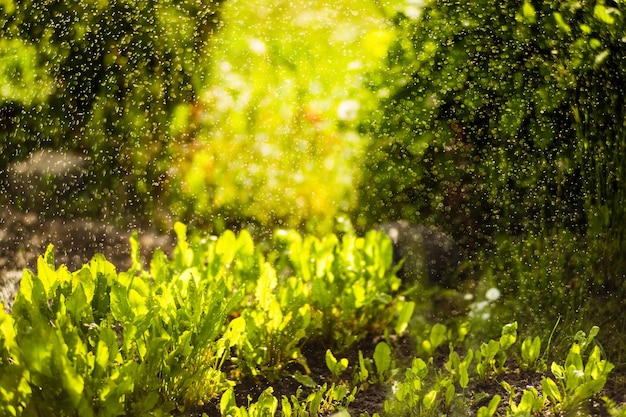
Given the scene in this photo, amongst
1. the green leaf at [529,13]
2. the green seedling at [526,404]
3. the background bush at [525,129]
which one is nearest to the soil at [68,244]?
the green seedling at [526,404]

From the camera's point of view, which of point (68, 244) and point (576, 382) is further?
point (68, 244)

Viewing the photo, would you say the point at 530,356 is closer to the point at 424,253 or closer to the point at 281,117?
the point at 424,253

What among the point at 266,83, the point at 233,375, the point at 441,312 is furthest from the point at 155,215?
the point at 441,312

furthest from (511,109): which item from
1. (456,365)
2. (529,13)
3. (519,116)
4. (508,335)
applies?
(456,365)

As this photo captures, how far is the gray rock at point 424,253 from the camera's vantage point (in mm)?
2424

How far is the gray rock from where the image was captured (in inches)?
95.4

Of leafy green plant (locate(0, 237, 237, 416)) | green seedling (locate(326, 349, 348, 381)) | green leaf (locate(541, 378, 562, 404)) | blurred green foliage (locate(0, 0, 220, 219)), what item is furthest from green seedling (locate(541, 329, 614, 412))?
blurred green foliage (locate(0, 0, 220, 219))

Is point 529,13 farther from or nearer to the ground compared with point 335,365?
farther from the ground

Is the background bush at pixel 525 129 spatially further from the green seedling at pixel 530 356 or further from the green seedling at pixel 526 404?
the green seedling at pixel 526 404

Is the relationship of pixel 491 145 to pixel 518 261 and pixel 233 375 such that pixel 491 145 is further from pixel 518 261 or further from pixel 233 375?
pixel 233 375

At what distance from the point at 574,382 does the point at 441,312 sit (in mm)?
621

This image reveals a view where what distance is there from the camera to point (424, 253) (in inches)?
98.2

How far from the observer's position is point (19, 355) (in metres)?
1.49

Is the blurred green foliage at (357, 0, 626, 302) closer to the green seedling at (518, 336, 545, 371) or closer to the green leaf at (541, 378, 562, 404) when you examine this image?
the green seedling at (518, 336, 545, 371)
